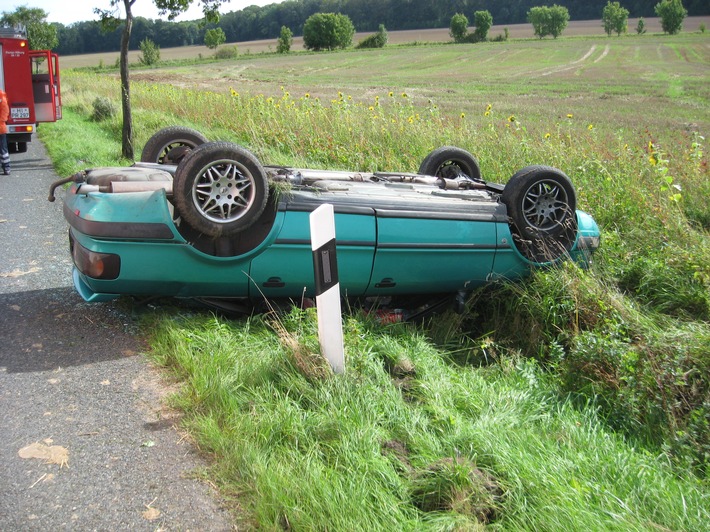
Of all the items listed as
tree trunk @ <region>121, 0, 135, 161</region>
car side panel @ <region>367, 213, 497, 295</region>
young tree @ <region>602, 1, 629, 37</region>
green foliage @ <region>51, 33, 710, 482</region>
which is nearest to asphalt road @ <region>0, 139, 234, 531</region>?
green foliage @ <region>51, 33, 710, 482</region>

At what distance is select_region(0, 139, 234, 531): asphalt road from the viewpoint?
2885 mm

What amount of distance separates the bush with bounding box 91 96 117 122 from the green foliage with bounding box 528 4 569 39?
77.5 m

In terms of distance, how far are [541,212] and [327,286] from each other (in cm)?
267

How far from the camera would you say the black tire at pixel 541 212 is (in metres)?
5.73

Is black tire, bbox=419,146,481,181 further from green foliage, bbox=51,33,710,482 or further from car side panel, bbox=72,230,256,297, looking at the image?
car side panel, bbox=72,230,256,297

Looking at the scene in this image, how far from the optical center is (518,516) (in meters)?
2.81

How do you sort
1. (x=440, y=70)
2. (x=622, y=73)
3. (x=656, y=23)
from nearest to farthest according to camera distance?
(x=622, y=73) → (x=440, y=70) → (x=656, y=23)

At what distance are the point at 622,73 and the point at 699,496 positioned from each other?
143 ft

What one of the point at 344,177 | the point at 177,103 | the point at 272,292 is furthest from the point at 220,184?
the point at 177,103

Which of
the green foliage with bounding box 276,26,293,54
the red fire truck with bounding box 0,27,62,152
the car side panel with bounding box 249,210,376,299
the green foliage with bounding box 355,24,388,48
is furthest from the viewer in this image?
the green foliage with bounding box 355,24,388,48

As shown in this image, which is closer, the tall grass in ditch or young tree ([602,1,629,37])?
the tall grass in ditch

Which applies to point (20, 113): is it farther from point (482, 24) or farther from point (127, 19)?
point (482, 24)

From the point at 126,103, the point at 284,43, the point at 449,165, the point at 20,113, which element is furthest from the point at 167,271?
the point at 284,43

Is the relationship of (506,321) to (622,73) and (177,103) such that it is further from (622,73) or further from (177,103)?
(622,73)
